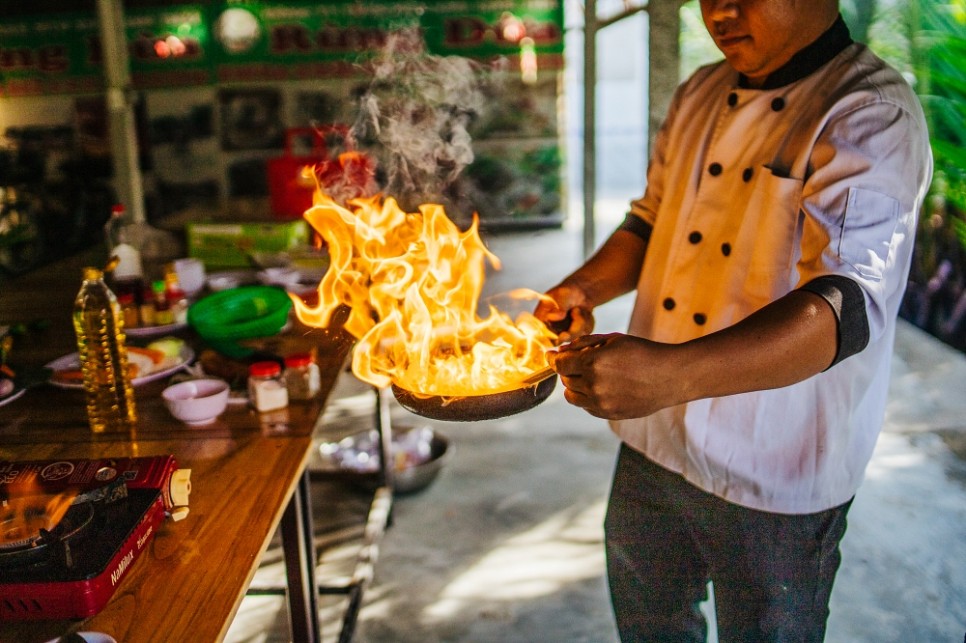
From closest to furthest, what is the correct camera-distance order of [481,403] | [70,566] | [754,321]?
[70,566], [754,321], [481,403]

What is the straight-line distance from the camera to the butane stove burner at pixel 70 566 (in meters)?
1.36

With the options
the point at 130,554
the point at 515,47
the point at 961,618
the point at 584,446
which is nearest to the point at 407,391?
the point at 130,554

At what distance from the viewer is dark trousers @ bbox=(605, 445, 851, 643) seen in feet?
6.23

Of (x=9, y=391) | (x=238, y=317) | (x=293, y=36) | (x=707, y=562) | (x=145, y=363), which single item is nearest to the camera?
(x=707, y=562)

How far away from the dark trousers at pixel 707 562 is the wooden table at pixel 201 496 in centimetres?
99

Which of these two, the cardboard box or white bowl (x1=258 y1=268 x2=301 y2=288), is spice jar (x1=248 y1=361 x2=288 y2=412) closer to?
white bowl (x1=258 y1=268 x2=301 y2=288)

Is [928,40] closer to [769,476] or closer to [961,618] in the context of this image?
[961,618]

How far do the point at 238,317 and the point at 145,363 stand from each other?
0.45 metres

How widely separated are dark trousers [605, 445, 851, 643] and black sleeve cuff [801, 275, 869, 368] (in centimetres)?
A: 62

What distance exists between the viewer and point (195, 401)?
88.5 inches

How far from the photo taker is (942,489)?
4309 millimetres

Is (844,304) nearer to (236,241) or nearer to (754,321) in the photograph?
(754,321)

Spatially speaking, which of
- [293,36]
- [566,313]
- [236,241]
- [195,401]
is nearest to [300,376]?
[195,401]

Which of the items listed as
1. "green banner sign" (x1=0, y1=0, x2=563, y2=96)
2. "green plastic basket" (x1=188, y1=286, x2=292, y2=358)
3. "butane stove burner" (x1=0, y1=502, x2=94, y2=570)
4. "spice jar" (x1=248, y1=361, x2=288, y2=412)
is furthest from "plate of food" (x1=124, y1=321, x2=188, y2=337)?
"green banner sign" (x1=0, y1=0, x2=563, y2=96)
